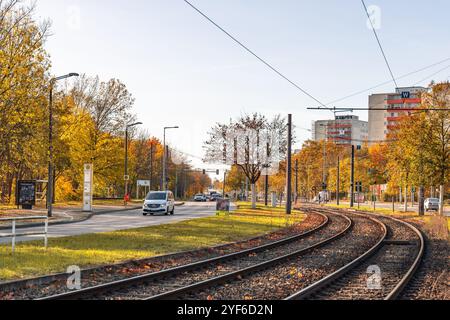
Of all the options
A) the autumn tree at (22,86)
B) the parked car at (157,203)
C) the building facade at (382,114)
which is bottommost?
the parked car at (157,203)

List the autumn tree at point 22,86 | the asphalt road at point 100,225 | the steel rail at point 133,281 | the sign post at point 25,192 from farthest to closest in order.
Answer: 1. the sign post at point 25,192
2. the autumn tree at point 22,86
3. the asphalt road at point 100,225
4. the steel rail at point 133,281

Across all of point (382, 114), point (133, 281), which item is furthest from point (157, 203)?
point (382, 114)

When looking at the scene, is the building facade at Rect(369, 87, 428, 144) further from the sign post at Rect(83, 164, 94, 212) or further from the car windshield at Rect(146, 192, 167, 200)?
the sign post at Rect(83, 164, 94, 212)

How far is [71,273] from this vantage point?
1318 cm

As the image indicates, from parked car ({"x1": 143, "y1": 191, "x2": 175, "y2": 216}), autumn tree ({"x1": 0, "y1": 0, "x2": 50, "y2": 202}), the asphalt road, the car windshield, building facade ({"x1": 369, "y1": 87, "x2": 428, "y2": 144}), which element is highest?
building facade ({"x1": 369, "y1": 87, "x2": 428, "y2": 144})

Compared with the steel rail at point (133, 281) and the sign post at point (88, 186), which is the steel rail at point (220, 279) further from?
the sign post at point (88, 186)

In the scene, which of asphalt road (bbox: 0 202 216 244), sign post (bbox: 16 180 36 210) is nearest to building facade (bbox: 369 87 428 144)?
asphalt road (bbox: 0 202 216 244)

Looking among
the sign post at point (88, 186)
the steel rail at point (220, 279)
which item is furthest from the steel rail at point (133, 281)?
the sign post at point (88, 186)

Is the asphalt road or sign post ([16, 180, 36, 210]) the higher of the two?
sign post ([16, 180, 36, 210])

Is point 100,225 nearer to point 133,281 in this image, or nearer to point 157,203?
point 157,203

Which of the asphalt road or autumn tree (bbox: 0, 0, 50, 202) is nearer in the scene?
the asphalt road

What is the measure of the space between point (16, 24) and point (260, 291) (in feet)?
89.6

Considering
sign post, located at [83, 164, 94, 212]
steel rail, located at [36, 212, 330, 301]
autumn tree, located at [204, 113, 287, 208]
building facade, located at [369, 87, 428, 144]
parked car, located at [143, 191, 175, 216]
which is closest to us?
steel rail, located at [36, 212, 330, 301]
